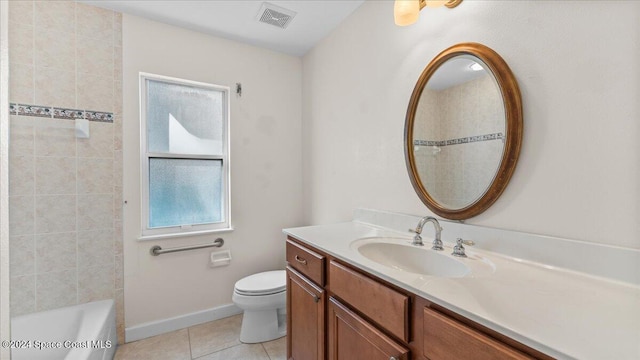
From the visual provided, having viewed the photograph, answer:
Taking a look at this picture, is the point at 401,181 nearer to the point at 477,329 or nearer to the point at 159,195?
the point at 477,329

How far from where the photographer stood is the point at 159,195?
6.87 feet

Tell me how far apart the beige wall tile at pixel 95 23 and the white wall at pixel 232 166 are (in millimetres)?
96

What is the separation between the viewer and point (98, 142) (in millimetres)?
1849

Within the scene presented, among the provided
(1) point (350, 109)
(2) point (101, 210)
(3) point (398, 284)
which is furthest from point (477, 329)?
(2) point (101, 210)

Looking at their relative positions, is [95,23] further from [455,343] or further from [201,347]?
[455,343]

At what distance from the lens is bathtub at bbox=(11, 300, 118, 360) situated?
1.48 m

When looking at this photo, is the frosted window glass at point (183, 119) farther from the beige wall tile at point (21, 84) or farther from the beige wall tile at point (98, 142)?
the beige wall tile at point (21, 84)

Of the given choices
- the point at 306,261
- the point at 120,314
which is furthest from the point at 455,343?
the point at 120,314

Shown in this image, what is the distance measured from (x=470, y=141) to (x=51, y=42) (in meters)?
2.64

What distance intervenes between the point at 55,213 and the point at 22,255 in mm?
295

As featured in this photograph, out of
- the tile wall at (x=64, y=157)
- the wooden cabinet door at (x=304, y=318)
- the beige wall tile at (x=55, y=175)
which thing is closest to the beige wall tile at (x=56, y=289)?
the tile wall at (x=64, y=157)

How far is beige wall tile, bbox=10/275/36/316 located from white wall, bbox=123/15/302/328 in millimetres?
491

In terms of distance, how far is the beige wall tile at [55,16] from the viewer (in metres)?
1.70

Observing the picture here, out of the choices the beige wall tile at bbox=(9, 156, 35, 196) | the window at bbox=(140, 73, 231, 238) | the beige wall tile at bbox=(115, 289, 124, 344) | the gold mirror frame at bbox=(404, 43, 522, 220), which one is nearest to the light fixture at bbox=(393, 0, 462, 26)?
the gold mirror frame at bbox=(404, 43, 522, 220)
